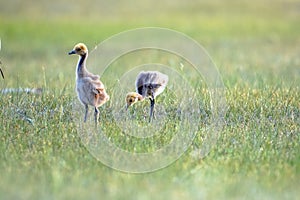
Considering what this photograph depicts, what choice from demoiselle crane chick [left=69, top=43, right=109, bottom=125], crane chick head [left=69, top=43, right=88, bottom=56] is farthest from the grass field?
crane chick head [left=69, top=43, right=88, bottom=56]

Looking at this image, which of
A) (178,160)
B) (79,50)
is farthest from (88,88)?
(178,160)

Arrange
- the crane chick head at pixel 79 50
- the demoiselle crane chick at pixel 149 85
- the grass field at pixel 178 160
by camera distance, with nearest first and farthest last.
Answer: the grass field at pixel 178 160, the crane chick head at pixel 79 50, the demoiselle crane chick at pixel 149 85

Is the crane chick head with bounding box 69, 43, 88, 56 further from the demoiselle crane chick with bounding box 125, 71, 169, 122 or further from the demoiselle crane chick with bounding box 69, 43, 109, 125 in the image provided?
the demoiselle crane chick with bounding box 125, 71, 169, 122

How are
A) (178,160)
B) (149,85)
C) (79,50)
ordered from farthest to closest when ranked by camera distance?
1. (149,85)
2. (79,50)
3. (178,160)

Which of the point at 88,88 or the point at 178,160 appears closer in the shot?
the point at 178,160

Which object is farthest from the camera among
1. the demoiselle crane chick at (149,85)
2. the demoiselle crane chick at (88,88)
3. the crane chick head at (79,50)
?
the demoiselle crane chick at (149,85)

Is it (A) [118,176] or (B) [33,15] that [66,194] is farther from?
(B) [33,15]

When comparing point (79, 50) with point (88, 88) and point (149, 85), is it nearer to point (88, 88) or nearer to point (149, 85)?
point (88, 88)

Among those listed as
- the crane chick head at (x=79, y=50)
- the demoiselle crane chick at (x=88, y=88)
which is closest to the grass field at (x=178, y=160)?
the demoiselle crane chick at (x=88, y=88)

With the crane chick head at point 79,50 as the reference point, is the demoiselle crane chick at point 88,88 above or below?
below

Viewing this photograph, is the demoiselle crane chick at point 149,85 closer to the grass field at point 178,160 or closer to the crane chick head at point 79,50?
the grass field at point 178,160

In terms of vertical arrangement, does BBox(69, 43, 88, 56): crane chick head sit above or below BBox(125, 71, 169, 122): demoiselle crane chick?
above

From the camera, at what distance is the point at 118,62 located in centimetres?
1419

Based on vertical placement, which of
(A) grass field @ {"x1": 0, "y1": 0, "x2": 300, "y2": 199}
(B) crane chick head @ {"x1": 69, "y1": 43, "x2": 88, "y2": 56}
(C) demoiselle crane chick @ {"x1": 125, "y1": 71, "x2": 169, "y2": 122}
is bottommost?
(A) grass field @ {"x1": 0, "y1": 0, "x2": 300, "y2": 199}
